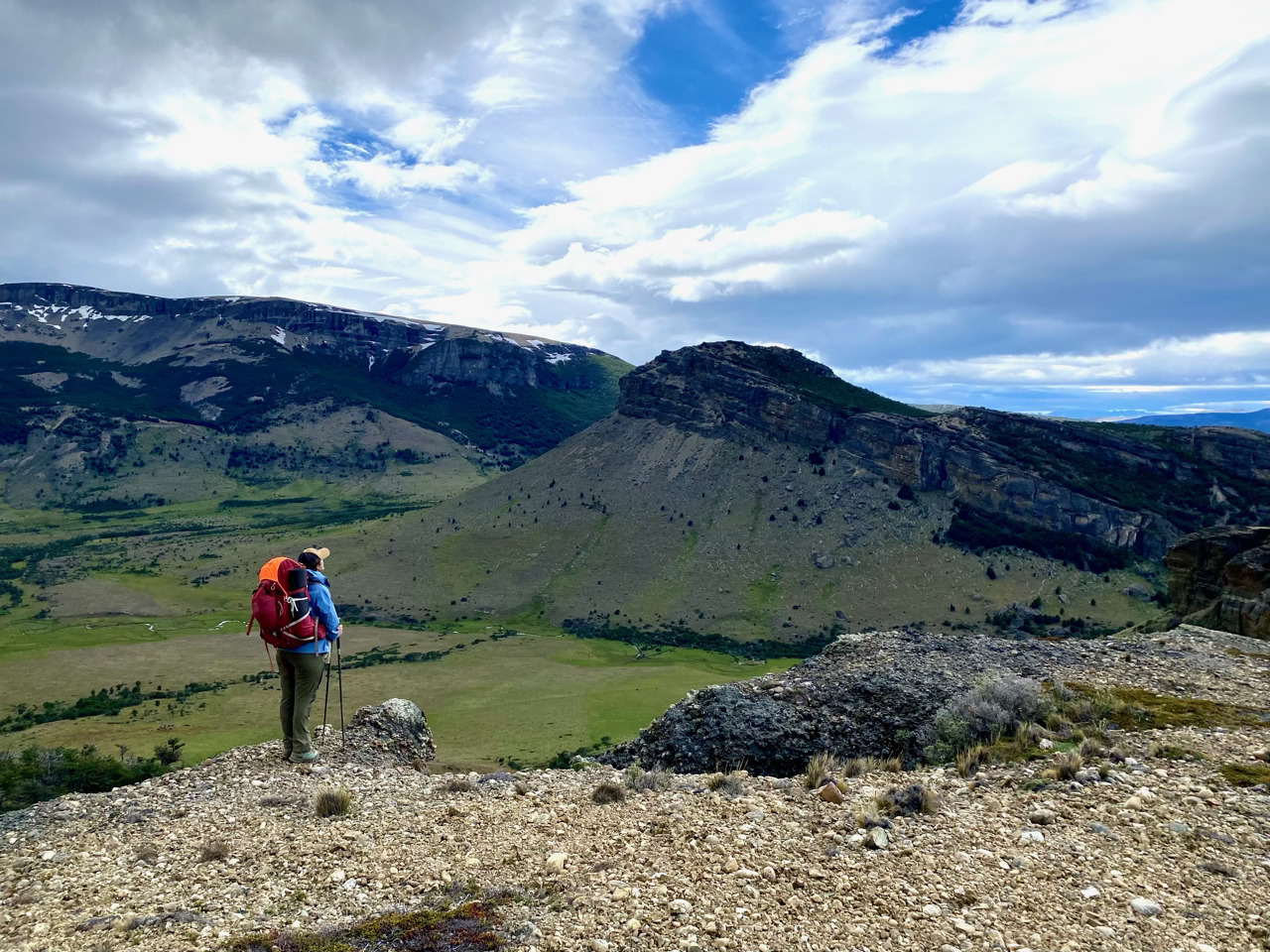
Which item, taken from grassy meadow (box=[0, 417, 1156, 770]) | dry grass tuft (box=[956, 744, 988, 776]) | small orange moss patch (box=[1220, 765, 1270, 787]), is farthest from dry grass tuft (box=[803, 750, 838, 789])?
grassy meadow (box=[0, 417, 1156, 770])

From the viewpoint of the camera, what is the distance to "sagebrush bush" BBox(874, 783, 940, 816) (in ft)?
23.9

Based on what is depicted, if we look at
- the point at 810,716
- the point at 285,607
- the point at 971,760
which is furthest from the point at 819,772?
the point at 285,607

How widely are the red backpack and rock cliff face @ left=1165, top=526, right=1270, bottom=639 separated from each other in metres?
27.2

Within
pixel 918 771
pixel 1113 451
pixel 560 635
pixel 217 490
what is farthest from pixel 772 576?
pixel 217 490

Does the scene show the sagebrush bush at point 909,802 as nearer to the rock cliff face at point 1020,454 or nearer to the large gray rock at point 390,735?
the large gray rock at point 390,735

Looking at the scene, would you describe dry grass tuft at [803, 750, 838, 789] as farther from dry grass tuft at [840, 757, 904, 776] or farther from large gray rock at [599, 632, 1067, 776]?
large gray rock at [599, 632, 1067, 776]

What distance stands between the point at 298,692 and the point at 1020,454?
4153 inches

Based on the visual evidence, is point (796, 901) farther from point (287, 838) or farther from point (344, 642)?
point (344, 642)

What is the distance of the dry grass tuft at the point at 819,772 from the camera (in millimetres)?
8422

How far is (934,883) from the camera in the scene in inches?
222

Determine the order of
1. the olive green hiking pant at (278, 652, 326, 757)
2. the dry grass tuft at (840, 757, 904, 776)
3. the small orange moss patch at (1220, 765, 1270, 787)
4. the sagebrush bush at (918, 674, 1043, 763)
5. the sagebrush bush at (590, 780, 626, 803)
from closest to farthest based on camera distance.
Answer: the small orange moss patch at (1220, 765, 1270, 787), the sagebrush bush at (590, 780, 626, 803), the dry grass tuft at (840, 757, 904, 776), the olive green hiking pant at (278, 652, 326, 757), the sagebrush bush at (918, 674, 1043, 763)

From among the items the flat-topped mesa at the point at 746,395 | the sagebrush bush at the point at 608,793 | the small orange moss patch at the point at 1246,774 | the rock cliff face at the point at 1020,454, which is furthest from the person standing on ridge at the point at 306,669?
the flat-topped mesa at the point at 746,395

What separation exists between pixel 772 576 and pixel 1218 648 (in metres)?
72.3

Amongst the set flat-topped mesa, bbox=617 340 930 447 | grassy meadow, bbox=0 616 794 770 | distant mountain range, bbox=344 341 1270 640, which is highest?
flat-topped mesa, bbox=617 340 930 447
